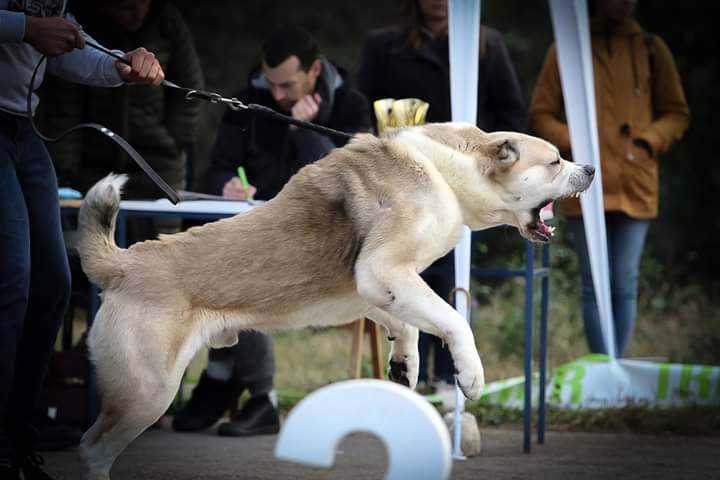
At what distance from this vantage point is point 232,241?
159 inches

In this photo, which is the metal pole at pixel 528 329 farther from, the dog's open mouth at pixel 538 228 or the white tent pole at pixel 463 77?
the dog's open mouth at pixel 538 228

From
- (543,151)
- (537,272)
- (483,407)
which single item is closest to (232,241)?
(543,151)

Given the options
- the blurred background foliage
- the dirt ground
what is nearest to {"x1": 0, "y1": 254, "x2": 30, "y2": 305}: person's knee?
the dirt ground

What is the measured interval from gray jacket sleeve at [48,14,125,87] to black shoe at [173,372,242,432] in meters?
2.27

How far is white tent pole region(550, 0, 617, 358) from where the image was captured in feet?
19.8

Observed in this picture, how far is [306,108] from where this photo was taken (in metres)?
5.92

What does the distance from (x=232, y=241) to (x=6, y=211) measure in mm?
804

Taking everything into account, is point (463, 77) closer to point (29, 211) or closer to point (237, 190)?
point (237, 190)

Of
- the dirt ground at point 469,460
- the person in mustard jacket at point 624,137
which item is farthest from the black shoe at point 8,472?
the person in mustard jacket at point 624,137

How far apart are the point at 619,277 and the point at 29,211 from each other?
3.83 meters

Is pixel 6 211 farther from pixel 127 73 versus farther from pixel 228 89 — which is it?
pixel 228 89

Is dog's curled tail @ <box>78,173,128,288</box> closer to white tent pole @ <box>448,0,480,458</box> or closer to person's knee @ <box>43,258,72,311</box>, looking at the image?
person's knee @ <box>43,258,72,311</box>

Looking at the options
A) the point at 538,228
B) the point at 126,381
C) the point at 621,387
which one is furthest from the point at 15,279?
the point at 621,387

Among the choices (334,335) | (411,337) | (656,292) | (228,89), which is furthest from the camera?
(228,89)
